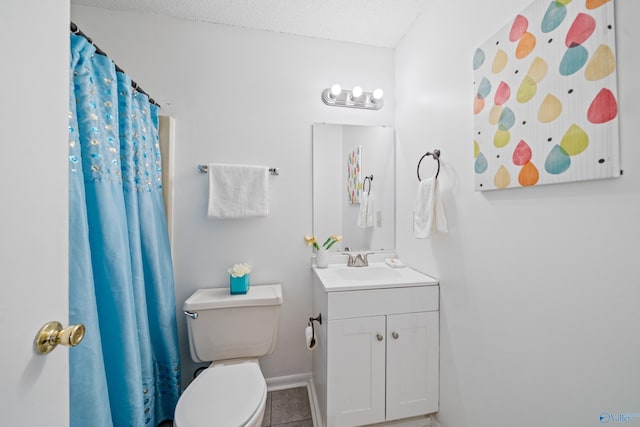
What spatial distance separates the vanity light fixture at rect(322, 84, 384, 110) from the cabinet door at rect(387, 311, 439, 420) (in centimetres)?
143

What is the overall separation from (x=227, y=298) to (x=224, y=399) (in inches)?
19.5

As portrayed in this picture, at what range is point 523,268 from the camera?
894 mm

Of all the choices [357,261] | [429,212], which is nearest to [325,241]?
[357,261]

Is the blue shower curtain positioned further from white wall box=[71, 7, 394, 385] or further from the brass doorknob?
the brass doorknob

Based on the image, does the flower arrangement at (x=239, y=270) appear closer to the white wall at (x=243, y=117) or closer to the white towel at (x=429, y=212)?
the white wall at (x=243, y=117)

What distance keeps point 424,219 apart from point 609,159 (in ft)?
2.36

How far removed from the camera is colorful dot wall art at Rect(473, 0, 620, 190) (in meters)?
0.67

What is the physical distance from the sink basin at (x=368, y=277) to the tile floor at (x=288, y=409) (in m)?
0.85

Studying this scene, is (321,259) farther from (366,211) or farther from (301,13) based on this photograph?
(301,13)

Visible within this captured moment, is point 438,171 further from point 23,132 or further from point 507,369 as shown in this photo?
point 23,132

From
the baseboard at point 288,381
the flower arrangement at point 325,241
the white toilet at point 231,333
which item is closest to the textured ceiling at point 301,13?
the flower arrangement at point 325,241

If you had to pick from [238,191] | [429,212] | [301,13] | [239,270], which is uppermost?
[301,13]

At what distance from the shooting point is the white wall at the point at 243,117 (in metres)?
1.55

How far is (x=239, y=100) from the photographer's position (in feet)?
5.38
